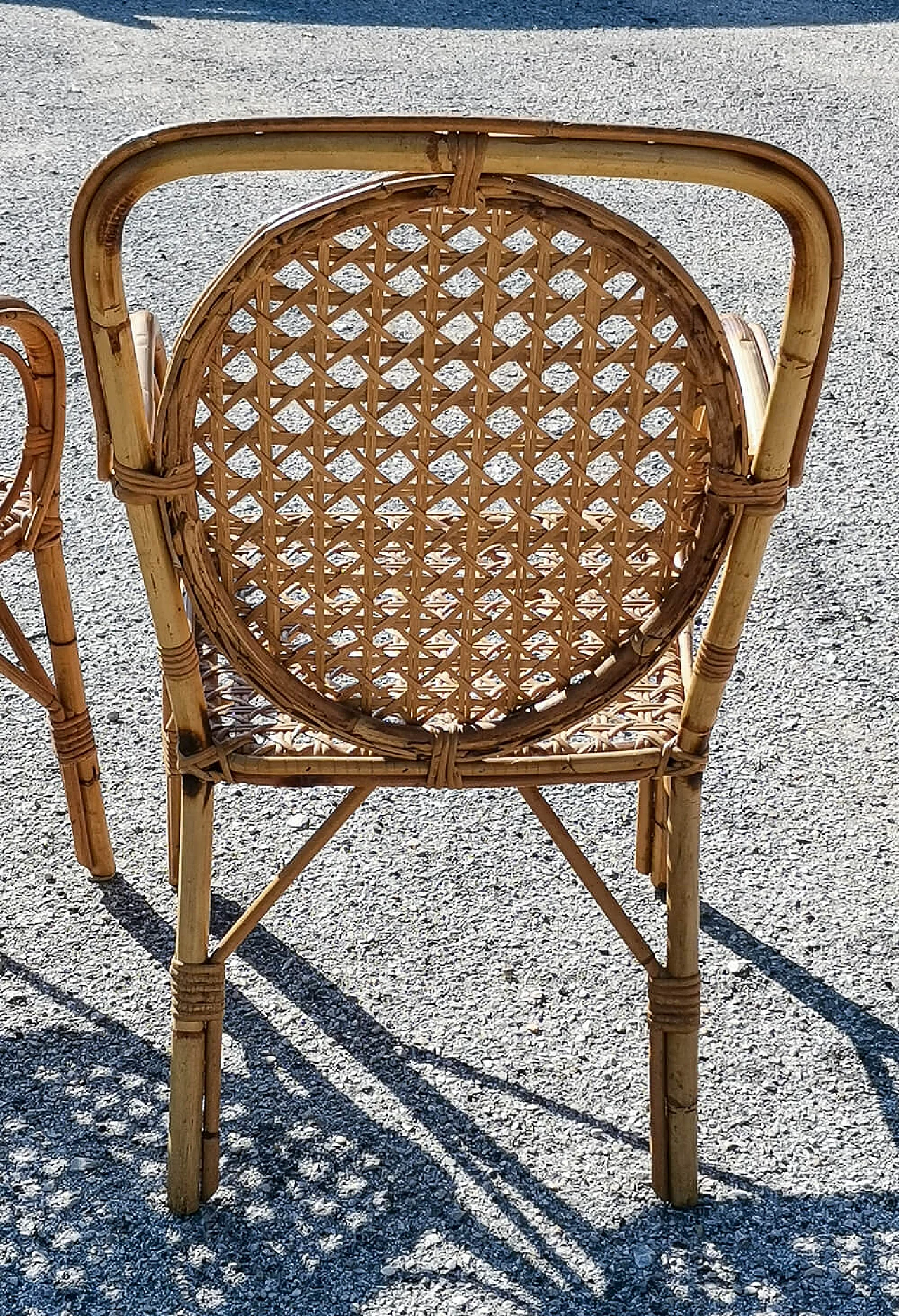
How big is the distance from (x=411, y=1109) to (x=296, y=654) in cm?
67

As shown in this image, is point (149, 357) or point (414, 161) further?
point (149, 357)

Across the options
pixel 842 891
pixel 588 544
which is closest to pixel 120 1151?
pixel 588 544

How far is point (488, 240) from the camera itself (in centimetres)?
125

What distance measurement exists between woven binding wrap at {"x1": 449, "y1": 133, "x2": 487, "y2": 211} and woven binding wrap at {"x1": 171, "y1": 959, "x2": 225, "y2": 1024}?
917mm

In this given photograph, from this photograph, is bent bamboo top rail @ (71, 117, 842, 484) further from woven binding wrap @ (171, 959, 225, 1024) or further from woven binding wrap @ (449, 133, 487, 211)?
woven binding wrap @ (171, 959, 225, 1024)

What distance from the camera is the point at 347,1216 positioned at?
67.8 inches

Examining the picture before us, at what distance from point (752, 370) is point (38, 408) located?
0.90 m

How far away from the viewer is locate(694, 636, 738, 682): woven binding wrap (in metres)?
1.53

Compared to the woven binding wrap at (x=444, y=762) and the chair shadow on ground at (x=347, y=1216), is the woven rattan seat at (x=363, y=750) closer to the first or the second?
the woven binding wrap at (x=444, y=762)

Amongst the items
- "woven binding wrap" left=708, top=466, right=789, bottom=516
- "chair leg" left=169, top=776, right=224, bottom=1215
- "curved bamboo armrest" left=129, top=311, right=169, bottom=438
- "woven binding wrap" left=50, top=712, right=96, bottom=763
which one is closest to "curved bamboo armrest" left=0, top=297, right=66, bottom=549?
"curved bamboo armrest" left=129, top=311, right=169, bottom=438

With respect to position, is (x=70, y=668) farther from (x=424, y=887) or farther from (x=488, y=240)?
(x=488, y=240)

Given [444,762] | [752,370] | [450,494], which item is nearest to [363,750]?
[444,762]

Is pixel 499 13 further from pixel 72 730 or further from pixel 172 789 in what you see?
pixel 172 789

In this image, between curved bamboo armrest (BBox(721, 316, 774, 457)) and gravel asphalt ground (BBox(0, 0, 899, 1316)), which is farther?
gravel asphalt ground (BBox(0, 0, 899, 1316))
